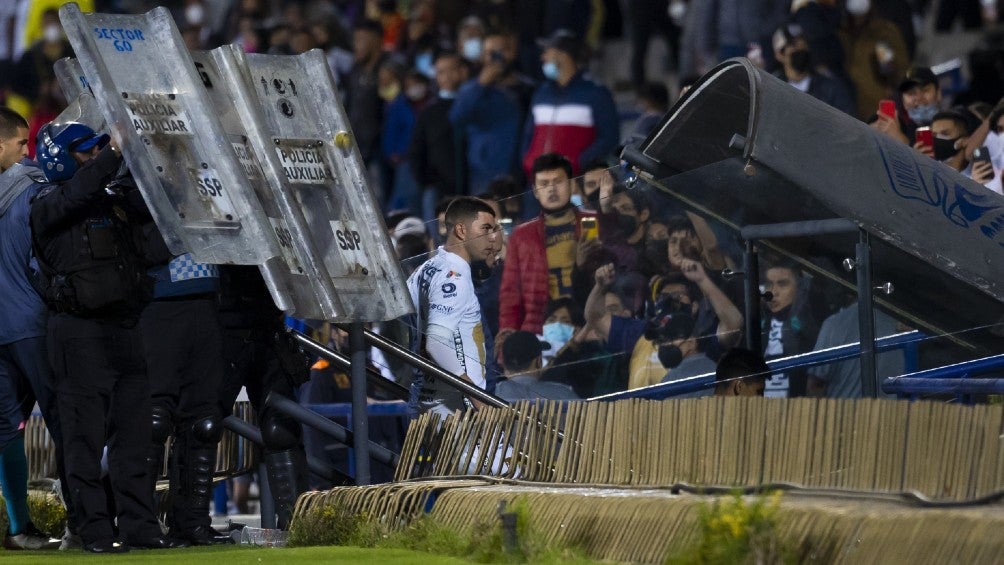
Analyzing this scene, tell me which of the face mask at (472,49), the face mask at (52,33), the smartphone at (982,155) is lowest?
the smartphone at (982,155)

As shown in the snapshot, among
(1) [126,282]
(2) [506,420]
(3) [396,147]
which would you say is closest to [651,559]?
(2) [506,420]

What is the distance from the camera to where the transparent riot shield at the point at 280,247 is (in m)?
9.00

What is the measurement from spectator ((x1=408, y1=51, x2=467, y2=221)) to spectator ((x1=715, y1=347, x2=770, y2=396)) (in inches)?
329

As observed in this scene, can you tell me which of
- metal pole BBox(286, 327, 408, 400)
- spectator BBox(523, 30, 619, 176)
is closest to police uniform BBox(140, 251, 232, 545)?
metal pole BBox(286, 327, 408, 400)

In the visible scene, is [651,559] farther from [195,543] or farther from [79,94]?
[79,94]

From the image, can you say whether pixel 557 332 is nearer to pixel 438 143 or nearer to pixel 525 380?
pixel 525 380

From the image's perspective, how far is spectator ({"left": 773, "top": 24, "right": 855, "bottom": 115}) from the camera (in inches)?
565

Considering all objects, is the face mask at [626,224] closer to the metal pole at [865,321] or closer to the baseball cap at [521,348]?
the baseball cap at [521,348]

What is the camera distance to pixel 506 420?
9070 mm

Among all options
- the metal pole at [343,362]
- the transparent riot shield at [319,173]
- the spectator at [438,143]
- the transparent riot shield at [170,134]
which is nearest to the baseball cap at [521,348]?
the metal pole at [343,362]

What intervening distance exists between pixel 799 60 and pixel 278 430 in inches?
245

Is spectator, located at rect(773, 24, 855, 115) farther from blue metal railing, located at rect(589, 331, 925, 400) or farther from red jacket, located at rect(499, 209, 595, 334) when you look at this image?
blue metal railing, located at rect(589, 331, 925, 400)

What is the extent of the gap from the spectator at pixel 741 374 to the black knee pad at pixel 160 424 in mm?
2823

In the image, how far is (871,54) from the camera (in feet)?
51.0
